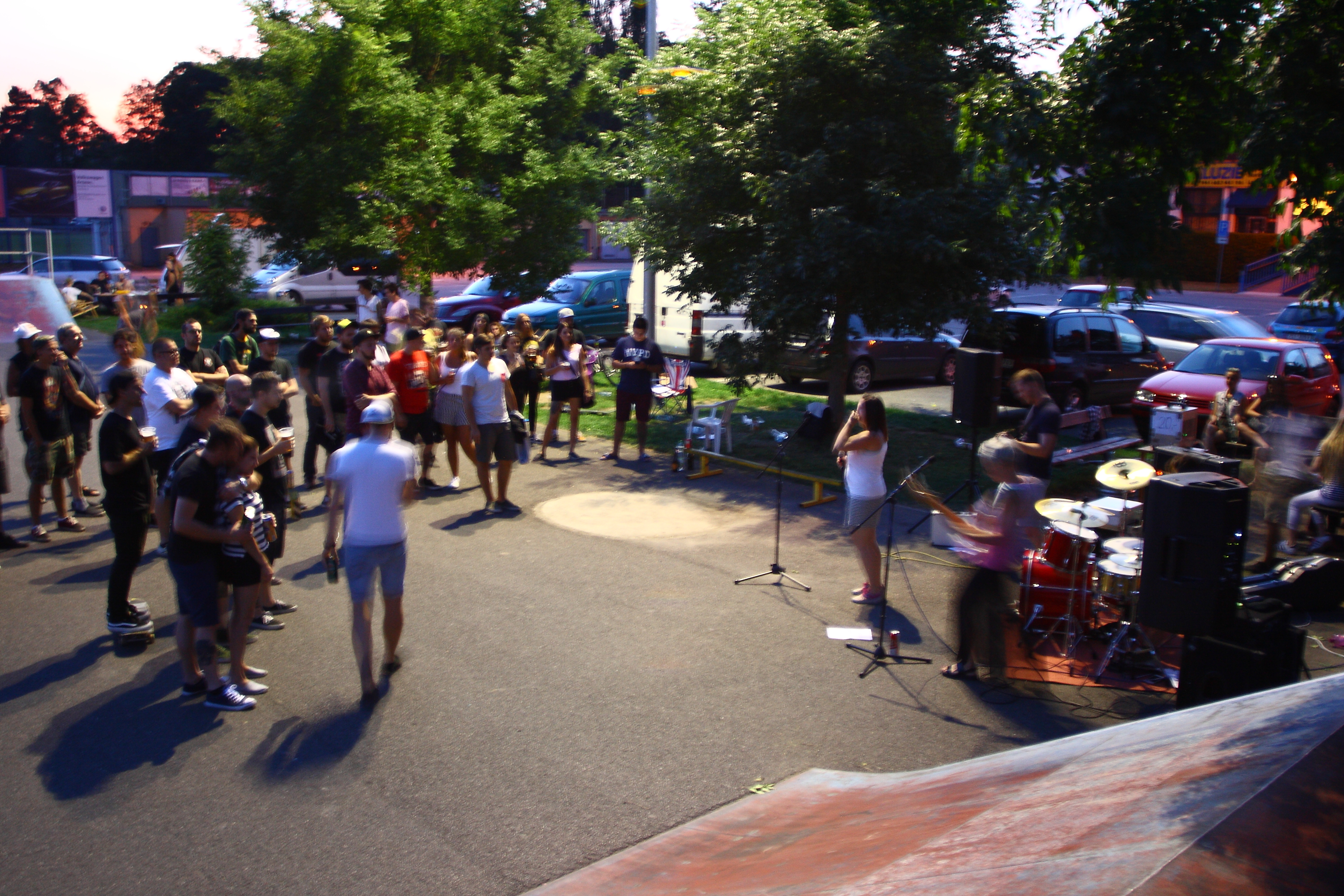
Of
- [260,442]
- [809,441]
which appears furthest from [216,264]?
[260,442]

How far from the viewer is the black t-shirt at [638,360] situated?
1198cm

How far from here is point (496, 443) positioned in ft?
31.7

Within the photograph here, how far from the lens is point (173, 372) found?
8.08 meters

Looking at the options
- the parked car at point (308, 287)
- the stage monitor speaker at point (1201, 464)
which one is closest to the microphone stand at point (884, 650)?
the stage monitor speaker at point (1201, 464)

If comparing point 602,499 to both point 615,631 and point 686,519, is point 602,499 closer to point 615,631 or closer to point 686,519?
point 686,519

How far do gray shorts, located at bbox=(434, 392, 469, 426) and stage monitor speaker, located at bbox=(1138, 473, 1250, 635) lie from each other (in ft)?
22.6

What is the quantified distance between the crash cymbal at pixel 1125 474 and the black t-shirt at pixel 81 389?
8.61m

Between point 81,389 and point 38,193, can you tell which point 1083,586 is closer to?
point 81,389

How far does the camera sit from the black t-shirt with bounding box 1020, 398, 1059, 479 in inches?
301

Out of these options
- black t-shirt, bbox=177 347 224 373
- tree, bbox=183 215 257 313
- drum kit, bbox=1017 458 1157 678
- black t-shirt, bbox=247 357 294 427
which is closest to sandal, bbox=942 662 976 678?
drum kit, bbox=1017 458 1157 678

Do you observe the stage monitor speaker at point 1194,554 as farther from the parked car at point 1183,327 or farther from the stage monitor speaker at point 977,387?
the parked car at point 1183,327

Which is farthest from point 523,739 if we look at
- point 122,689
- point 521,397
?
point 521,397

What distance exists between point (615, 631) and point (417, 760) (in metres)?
2.03

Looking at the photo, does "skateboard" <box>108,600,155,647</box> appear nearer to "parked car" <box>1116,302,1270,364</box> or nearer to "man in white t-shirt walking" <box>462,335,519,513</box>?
"man in white t-shirt walking" <box>462,335,519,513</box>
